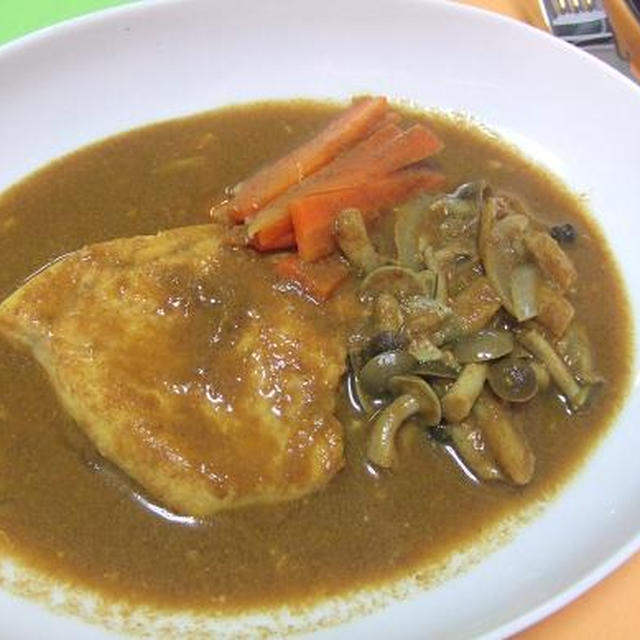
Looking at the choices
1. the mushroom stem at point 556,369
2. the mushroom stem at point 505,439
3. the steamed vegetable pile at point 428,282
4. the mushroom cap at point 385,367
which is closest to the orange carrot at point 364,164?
the steamed vegetable pile at point 428,282

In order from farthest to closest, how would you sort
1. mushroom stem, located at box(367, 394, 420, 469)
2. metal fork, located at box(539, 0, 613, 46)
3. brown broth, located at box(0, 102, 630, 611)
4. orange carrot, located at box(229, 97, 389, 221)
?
metal fork, located at box(539, 0, 613, 46), orange carrot, located at box(229, 97, 389, 221), mushroom stem, located at box(367, 394, 420, 469), brown broth, located at box(0, 102, 630, 611)

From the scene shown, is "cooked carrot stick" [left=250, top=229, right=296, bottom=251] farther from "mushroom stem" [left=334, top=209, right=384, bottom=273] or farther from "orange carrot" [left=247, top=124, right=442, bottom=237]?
"mushroom stem" [left=334, top=209, right=384, bottom=273]

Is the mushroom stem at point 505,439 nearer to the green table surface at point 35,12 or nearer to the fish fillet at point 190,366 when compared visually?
the fish fillet at point 190,366

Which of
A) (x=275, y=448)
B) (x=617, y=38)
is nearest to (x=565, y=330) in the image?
(x=275, y=448)

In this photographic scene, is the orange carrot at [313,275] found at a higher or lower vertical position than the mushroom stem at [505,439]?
higher

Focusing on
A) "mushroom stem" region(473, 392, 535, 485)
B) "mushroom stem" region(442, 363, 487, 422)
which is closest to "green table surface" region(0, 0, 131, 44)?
"mushroom stem" region(442, 363, 487, 422)
